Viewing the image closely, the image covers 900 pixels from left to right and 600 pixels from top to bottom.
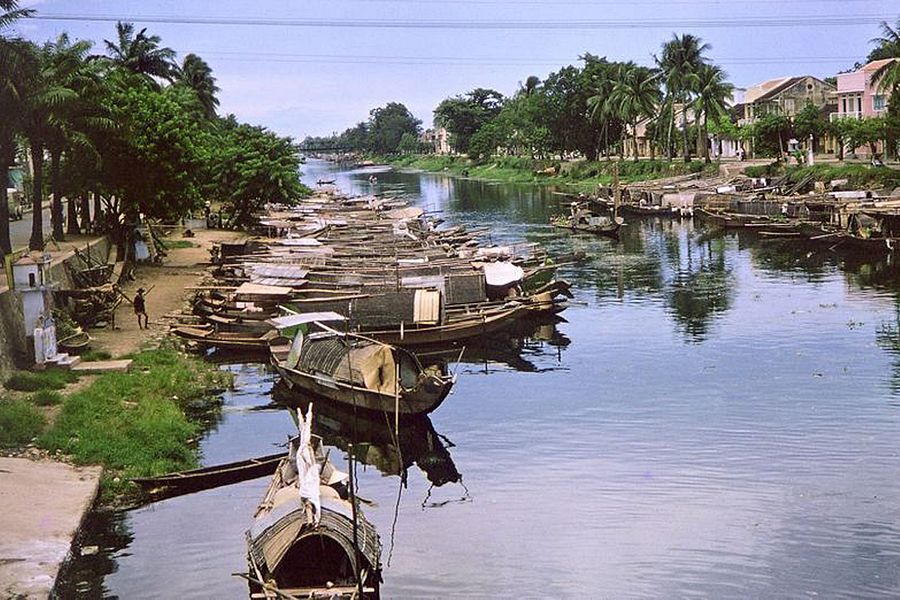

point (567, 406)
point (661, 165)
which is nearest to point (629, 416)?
point (567, 406)

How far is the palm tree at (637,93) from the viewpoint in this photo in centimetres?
10838

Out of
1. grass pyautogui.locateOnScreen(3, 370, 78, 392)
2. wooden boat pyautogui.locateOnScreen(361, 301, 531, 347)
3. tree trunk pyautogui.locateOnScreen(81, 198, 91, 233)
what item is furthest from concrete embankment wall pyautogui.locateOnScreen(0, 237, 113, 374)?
tree trunk pyautogui.locateOnScreen(81, 198, 91, 233)

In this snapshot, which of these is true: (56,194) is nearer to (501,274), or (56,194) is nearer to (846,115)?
(501,274)

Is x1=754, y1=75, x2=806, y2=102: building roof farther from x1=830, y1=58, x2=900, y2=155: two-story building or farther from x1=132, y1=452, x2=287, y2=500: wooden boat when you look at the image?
x1=132, y1=452, x2=287, y2=500: wooden boat

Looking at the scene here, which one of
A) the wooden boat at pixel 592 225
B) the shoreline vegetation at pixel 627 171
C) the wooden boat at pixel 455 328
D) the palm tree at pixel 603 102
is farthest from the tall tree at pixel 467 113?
the wooden boat at pixel 455 328

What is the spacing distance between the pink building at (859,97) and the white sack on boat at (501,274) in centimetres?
5637

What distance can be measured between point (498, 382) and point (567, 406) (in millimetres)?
3954

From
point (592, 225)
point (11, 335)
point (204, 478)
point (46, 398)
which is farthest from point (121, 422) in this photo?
point (592, 225)

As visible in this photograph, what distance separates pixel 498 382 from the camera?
33.9 m

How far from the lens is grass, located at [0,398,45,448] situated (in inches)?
942

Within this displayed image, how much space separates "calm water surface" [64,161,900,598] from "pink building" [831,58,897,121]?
52.1 meters

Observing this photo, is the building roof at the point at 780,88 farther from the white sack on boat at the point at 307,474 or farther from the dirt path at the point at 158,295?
the white sack on boat at the point at 307,474

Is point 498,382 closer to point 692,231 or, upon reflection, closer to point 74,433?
point 74,433

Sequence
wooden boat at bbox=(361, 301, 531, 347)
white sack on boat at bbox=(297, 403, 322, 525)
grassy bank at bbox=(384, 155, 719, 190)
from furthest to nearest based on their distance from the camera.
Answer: grassy bank at bbox=(384, 155, 719, 190)
wooden boat at bbox=(361, 301, 531, 347)
white sack on boat at bbox=(297, 403, 322, 525)
